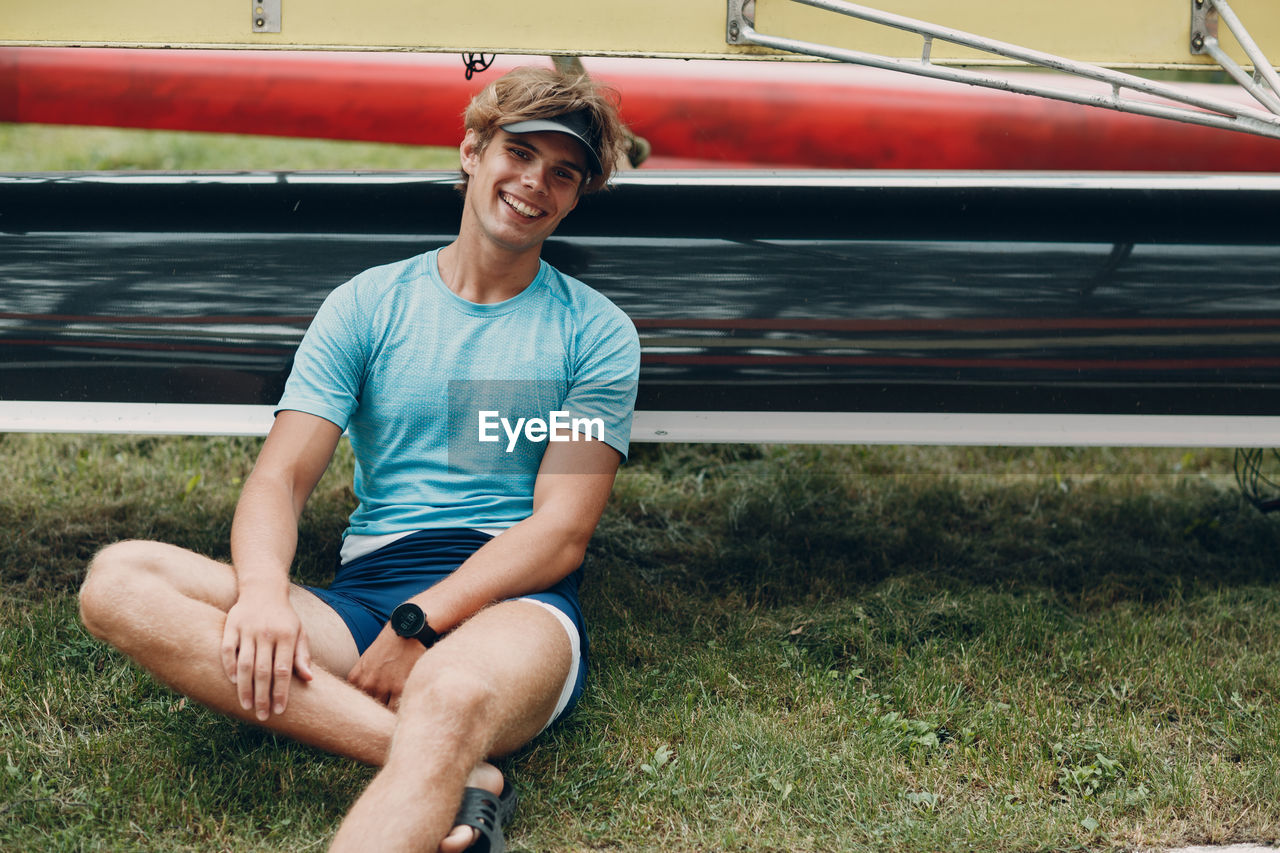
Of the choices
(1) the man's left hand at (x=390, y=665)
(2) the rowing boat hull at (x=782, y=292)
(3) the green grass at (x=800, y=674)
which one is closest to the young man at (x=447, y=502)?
(1) the man's left hand at (x=390, y=665)

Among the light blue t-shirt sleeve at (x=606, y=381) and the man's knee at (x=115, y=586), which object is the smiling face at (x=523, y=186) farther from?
the man's knee at (x=115, y=586)

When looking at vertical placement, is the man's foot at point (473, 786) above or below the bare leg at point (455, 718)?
below

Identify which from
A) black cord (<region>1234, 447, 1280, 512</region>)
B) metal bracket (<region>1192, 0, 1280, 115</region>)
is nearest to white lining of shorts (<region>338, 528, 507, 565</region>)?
metal bracket (<region>1192, 0, 1280, 115</region>)

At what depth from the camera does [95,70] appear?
153 inches

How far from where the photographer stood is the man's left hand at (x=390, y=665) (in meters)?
1.94

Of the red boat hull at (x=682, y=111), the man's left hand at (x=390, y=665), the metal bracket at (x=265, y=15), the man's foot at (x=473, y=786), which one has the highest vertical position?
the metal bracket at (x=265, y=15)

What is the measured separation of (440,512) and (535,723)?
1.49 ft

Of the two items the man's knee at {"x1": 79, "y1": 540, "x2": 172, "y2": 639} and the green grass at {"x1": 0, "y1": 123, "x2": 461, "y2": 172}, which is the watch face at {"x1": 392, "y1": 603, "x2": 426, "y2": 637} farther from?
the green grass at {"x1": 0, "y1": 123, "x2": 461, "y2": 172}

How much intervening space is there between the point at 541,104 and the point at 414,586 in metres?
0.95

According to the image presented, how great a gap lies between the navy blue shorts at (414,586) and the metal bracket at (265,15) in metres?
1.15

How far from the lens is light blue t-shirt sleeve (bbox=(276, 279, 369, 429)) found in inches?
82.5

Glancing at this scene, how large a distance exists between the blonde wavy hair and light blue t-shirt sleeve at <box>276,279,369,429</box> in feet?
1.46

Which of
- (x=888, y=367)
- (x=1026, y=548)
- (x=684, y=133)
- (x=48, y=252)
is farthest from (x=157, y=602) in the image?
(x=684, y=133)

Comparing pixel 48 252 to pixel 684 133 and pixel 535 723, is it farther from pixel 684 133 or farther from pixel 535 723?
pixel 684 133
